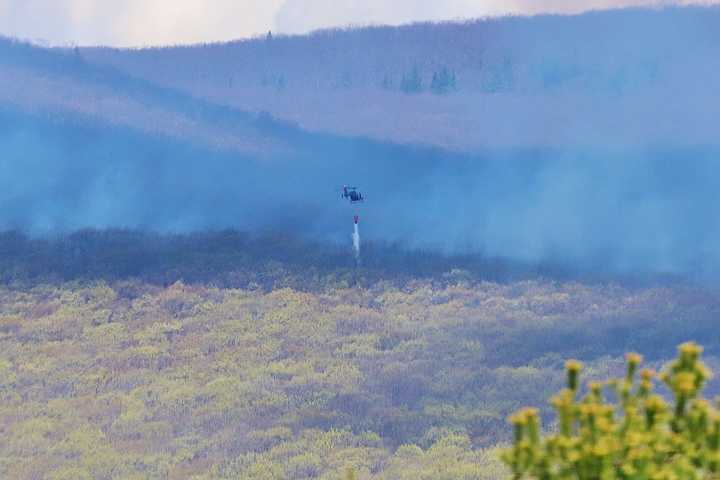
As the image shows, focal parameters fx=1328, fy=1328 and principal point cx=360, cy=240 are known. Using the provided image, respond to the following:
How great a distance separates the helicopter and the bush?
55.1 m

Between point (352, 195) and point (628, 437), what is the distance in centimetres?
5591

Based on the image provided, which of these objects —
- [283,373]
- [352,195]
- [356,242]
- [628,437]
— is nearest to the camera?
[628,437]

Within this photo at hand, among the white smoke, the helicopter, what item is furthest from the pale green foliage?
the helicopter

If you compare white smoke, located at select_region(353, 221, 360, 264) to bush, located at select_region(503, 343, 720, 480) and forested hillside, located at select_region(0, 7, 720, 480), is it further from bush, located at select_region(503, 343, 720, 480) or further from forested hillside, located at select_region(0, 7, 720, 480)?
bush, located at select_region(503, 343, 720, 480)

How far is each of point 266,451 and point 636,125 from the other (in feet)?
104

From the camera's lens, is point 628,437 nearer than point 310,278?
Yes

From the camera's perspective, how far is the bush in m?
7.10

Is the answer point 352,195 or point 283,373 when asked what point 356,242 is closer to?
point 352,195

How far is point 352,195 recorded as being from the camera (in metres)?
63.0

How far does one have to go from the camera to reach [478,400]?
1850 inches

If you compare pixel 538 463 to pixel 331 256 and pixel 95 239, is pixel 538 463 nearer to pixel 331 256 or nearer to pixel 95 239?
pixel 331 256

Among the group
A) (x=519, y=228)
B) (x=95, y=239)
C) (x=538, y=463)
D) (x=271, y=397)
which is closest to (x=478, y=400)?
(x=271, y=397)

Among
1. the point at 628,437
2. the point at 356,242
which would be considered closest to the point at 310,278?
the point at 356,242

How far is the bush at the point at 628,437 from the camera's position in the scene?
23.3ft
